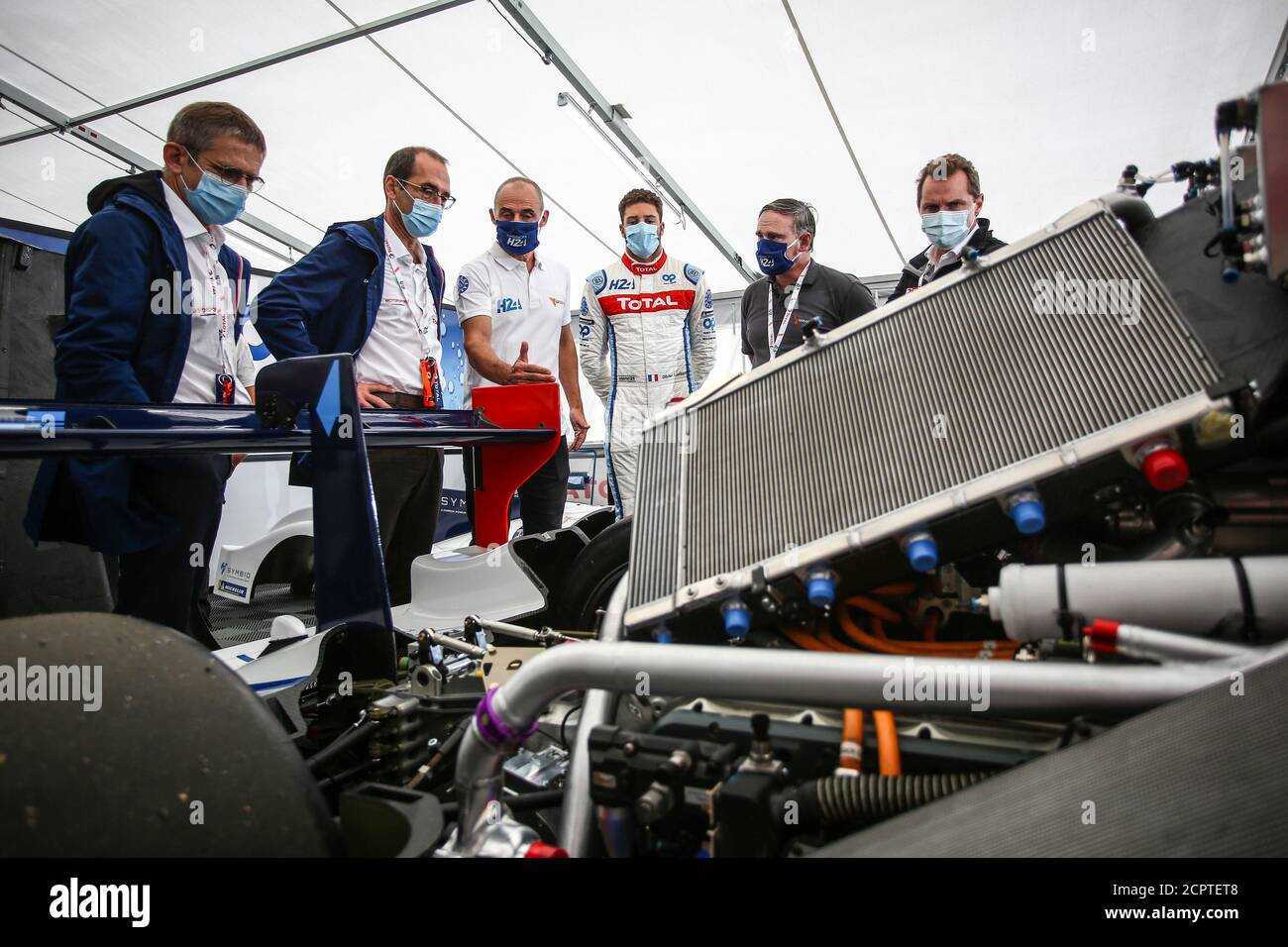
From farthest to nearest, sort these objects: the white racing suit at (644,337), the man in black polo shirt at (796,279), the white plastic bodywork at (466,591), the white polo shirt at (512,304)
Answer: the white racing suit at (644,337), the white polo shirt at (512,304), the man in black polo shirt at (796,279), the white plastic bodywork at (466,591)

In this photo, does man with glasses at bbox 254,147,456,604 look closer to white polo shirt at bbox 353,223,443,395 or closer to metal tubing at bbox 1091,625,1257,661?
white polo shirt at bbox 353,223,443,395

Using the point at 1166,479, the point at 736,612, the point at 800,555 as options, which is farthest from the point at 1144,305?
the point at 736,612

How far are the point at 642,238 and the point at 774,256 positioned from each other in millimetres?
871

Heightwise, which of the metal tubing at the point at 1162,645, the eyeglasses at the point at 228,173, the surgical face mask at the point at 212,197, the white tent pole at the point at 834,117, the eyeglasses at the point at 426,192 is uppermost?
the white tent pole at the point at 834,117

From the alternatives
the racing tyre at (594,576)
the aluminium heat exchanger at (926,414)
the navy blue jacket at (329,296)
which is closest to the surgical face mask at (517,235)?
the navy blue jacket at (329,296)

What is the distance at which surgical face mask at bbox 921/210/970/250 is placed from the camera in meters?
3.05

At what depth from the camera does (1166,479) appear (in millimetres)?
884

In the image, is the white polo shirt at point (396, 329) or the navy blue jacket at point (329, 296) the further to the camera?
the white polo shirt at point (396, 329)

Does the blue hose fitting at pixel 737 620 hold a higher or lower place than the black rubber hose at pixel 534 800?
higher

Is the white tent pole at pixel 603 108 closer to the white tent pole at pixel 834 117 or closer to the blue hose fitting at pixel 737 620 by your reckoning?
the white tent pole at pixel 834 117

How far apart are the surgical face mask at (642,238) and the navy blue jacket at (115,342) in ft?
7.60

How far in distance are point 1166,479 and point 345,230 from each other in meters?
2.82

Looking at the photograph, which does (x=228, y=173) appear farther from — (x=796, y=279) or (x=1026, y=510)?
(x=1026, y=510)

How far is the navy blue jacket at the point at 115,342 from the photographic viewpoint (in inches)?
82.2
